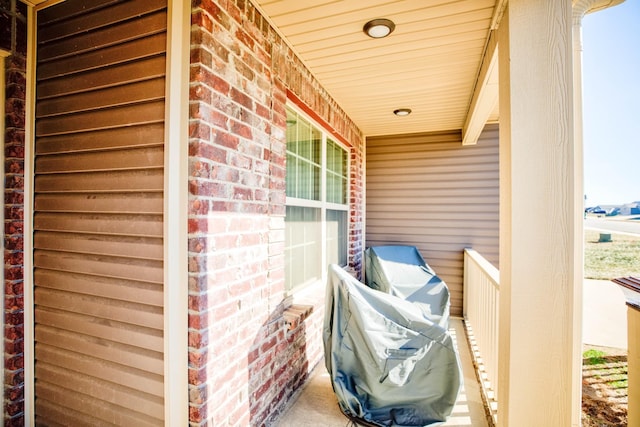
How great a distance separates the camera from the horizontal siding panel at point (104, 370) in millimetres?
1411

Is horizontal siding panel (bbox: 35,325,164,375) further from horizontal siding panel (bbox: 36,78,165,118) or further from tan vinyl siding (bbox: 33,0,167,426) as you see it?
horizontal siding panel (bbox: 36,78,165,118)

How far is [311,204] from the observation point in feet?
9.23

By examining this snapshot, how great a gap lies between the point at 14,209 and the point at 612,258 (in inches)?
681

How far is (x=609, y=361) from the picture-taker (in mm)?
3047

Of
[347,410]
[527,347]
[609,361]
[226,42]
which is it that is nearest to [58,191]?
[226,42]

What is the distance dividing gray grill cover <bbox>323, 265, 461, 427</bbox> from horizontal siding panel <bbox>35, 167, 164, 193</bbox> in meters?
1.32

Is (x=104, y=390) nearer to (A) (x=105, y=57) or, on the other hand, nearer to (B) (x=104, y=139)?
(B) (x=104, y=139)

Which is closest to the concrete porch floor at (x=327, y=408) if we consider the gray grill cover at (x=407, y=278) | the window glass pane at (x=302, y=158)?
the gray grill cover at (x=407, y=278)

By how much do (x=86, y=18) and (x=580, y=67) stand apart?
96.4 inches

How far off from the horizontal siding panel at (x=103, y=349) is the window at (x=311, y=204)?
3.59 feet

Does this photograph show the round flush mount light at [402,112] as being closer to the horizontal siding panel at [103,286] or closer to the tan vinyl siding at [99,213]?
the tan vinyl siding at [99,213]

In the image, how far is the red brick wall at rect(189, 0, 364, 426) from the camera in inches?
52.1

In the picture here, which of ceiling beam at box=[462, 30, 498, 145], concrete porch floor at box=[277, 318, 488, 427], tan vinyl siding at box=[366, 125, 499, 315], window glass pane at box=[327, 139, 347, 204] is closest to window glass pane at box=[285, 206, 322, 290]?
window glass pane at box=[327, 139, 347, 204]

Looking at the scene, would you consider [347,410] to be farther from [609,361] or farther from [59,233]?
[609,361]
